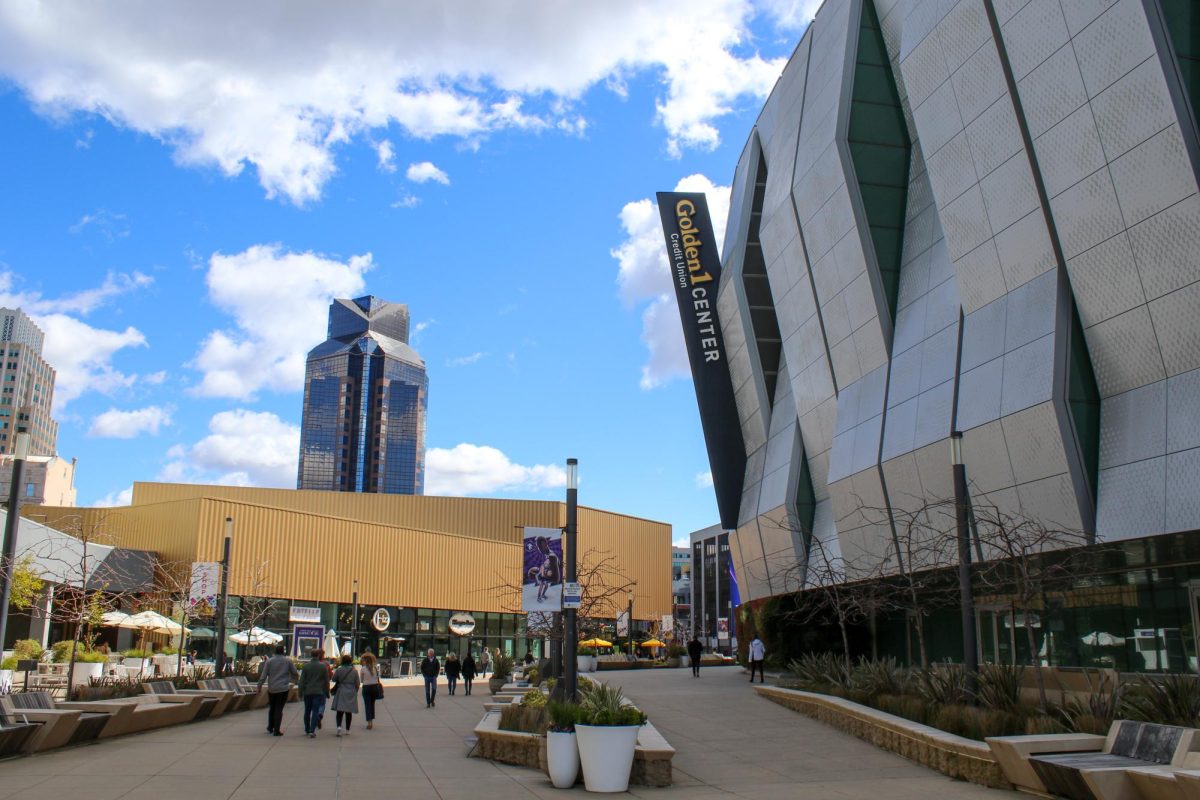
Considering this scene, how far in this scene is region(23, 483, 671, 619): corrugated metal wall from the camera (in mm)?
54938

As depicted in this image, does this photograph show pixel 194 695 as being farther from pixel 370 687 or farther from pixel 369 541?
pixel 369 541

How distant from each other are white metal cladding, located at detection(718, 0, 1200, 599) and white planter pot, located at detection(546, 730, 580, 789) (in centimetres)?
1078

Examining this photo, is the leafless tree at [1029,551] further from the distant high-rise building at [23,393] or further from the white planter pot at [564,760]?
the distant high-rise building at [23,393]

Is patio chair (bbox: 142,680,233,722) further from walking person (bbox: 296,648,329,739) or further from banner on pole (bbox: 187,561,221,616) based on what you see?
banner on pole (bbox: 187,561,221,616)

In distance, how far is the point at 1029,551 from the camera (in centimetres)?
2111

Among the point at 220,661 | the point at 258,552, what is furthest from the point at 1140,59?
the point at 258,552

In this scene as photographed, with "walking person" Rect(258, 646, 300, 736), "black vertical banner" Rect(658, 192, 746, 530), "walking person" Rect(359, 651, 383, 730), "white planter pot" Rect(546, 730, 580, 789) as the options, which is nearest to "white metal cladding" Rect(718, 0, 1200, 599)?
"black vertical banner" Rect(658, 192, 746, 530)

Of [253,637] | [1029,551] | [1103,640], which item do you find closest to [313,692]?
[1029,551]

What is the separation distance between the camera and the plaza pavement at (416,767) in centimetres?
1163

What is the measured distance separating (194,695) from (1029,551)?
17.3 m

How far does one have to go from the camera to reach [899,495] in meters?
25.4

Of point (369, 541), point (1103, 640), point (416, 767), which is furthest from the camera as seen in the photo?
point (369, 541)

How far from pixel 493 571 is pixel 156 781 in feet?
203

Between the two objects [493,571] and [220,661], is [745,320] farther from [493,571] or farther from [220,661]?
[493,571]
